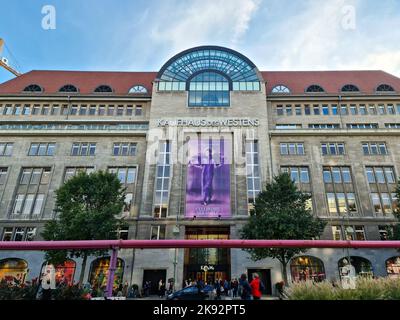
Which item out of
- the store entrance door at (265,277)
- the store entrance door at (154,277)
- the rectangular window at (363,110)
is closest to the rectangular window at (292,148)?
the rectangular window at (363,110)

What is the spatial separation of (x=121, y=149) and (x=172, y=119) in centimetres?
815

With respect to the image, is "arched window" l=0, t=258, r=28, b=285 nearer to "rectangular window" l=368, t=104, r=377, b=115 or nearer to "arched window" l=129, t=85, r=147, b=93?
"arched window" l=129, t=85, r=147, b=93

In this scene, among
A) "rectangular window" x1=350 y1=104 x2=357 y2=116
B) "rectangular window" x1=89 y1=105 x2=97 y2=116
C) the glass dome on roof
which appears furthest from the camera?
the glass dome on roof

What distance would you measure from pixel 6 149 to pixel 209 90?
2917cm

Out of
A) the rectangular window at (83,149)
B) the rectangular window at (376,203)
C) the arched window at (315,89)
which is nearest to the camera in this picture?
the rectangular window at (376,203)

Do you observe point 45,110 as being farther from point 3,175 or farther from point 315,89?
point 315,89

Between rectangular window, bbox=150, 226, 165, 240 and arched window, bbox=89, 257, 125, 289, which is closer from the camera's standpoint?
arched window, bbox=89, 257, 125, 289

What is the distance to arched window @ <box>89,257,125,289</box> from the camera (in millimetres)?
29516

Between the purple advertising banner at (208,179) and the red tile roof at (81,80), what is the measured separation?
46.9 ft

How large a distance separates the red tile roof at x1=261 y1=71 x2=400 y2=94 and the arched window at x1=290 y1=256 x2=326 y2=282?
24.9 metres

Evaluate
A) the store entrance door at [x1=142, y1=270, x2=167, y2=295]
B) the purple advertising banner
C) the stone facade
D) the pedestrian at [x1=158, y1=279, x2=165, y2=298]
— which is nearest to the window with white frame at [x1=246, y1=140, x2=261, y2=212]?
the stone facade

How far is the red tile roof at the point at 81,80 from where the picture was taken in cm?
4306

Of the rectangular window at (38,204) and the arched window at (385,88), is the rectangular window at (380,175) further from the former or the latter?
the rectangular window at (38,204)
